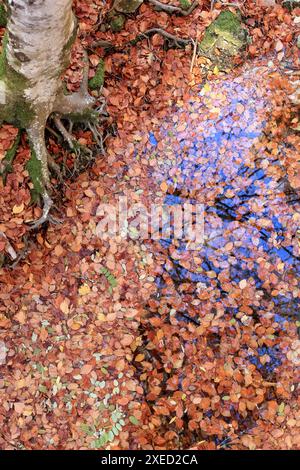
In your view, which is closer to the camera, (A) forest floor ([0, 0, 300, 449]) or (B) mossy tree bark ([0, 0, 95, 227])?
(B) mossy tree bark ([0, 0, 95, 227])

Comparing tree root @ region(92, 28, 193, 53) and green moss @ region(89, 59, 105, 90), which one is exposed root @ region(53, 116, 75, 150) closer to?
green moss @ region(89, 59, 105, 90)

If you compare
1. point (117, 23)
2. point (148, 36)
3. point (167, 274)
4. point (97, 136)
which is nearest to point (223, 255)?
point (167, 274)

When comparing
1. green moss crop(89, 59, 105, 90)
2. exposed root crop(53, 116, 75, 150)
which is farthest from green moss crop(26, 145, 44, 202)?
green moss crop(89, 59, 105, 90)

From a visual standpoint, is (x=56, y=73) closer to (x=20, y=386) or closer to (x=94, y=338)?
(x=94, y=338)

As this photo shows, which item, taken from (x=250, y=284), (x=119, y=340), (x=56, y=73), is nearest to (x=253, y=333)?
(x=250, y=284)

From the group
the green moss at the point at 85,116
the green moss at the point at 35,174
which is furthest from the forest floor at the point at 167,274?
the green moss at the point at 85,116
